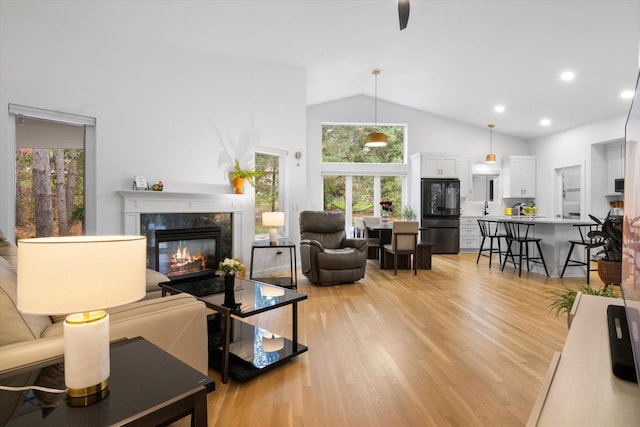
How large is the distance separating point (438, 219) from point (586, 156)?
3070 mm

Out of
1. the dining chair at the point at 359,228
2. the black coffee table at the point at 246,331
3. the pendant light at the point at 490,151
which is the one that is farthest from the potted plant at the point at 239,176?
the pendant light at the point at 490,151

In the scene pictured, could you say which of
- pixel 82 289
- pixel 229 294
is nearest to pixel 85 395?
pixel 82 289

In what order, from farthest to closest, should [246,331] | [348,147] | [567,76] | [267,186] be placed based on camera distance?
[348,147] < [267,186] < [567,76] < [246,331]

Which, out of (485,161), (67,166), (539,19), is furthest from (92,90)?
(485,161)

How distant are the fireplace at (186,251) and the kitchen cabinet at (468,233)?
5783 millimetres

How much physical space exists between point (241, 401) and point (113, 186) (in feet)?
9.97

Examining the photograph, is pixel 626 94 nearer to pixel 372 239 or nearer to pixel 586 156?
pixel 586 156

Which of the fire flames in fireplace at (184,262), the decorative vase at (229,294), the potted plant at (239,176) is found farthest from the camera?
the potted plant at (239,176)

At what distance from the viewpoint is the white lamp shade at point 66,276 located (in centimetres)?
87

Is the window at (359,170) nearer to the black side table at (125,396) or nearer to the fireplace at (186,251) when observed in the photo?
the fireplace at (186,251)

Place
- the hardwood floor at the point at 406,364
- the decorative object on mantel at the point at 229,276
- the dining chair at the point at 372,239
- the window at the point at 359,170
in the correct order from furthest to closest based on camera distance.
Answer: the window at the point at 359,170 < the dining chair at the point at 372,239 < the decorative object on mantel at the point at 229,276 < the hardwood floor at the point at 406,364

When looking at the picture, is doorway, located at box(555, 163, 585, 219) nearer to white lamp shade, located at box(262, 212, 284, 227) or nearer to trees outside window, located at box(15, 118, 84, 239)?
white lamp shade, located at box(262, 212, 284, 227)

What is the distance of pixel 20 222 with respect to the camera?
3.42 m

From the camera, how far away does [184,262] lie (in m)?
4.47
